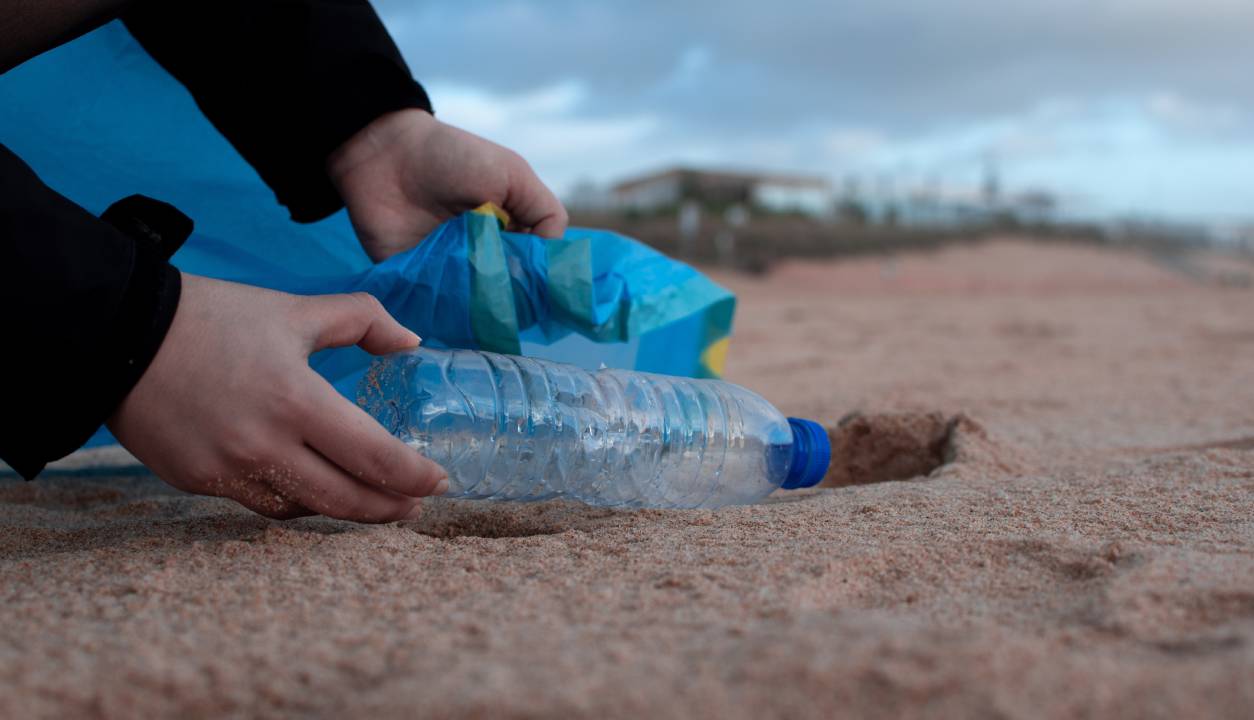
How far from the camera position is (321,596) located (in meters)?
1.12

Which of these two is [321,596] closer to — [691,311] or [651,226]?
[691,311]

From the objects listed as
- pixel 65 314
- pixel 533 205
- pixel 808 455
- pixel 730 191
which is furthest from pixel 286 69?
pixel 730 191

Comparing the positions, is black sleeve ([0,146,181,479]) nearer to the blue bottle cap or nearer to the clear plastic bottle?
the clear plastic bottle

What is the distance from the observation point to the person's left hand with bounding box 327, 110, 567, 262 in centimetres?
183

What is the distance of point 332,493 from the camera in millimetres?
1243

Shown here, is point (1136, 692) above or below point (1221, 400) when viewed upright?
above

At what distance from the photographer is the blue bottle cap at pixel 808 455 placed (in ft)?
5.60

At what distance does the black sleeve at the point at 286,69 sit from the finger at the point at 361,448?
2.67 feet

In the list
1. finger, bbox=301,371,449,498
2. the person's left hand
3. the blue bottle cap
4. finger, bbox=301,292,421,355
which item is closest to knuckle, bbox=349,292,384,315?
finger, bbox=301,292,421,355

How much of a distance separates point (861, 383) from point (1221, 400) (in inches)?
47.6

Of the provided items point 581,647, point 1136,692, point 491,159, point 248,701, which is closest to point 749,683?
point 581,647

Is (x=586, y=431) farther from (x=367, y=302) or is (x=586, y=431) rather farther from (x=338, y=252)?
(x=338, y=252)

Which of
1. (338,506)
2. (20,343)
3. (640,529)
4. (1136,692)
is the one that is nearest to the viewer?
(1136,692)

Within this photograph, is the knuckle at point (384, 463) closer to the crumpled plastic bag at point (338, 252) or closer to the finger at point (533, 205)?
the crumpled plastic bag at point (338, 252)
